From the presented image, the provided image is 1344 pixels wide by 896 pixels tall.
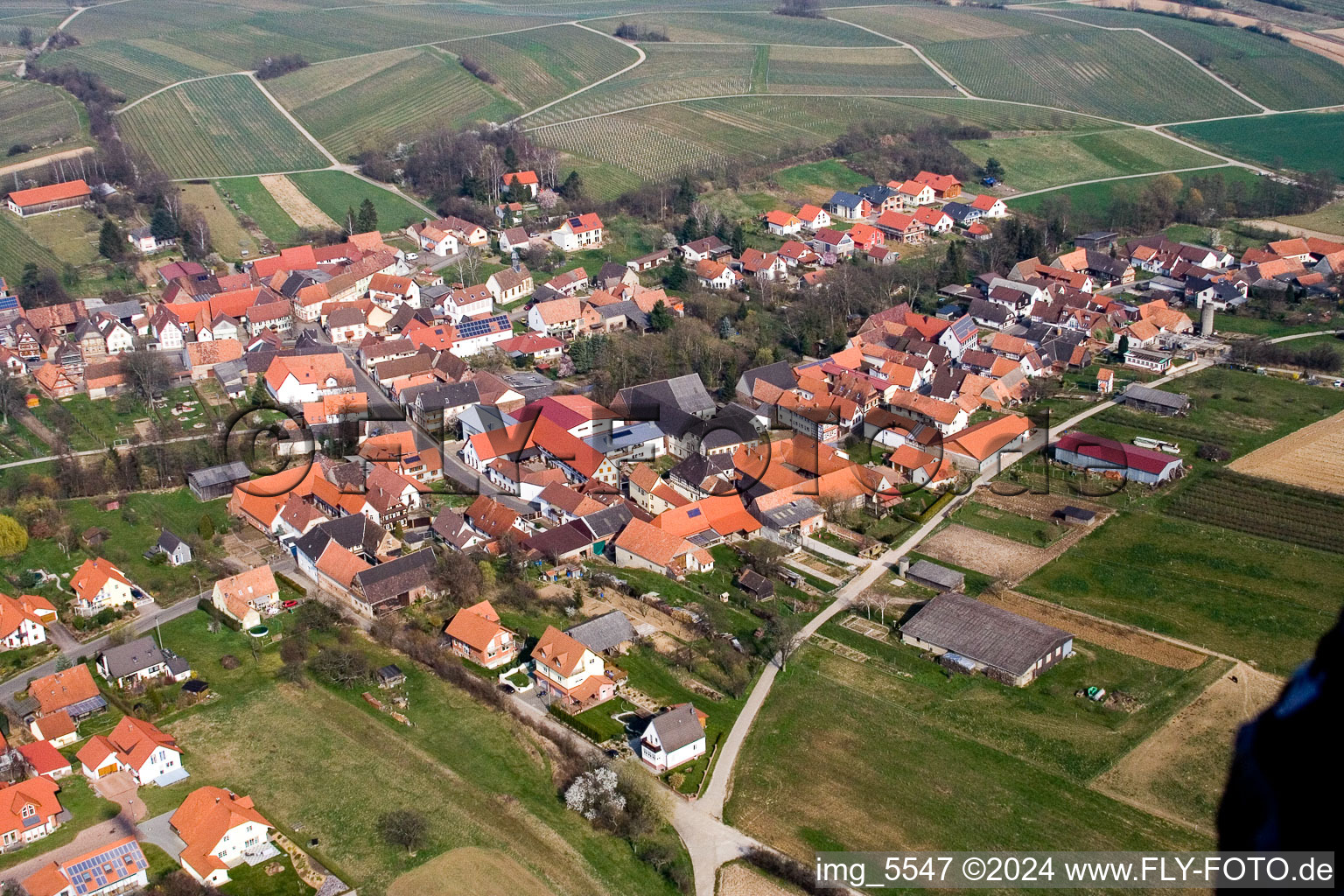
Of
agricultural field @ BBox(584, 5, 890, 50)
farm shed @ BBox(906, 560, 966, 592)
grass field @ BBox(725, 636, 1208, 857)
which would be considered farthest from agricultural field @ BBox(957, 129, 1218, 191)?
grass field @ BBox(725, 636, 1208, 857)

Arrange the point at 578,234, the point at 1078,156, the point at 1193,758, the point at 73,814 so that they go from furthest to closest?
1. the point at 1078,156
2. the point at 578,234
3. the point at 1193,758
4. the point at 73,814

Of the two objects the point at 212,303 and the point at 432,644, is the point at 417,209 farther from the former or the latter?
the point at 432,644

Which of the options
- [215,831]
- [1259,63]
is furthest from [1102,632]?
[1259,63]

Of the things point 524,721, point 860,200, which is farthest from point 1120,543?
point 860,200

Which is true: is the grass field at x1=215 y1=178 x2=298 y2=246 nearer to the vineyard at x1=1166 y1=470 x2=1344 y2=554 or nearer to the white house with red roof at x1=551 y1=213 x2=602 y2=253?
the white house with red roof at x1=551 y1=213 x2=602 y2=253

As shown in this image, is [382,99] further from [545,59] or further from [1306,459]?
[1306,459]
